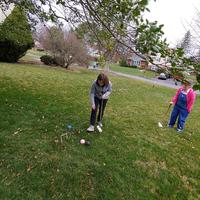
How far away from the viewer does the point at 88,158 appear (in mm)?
4539

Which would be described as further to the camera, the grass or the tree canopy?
the grass

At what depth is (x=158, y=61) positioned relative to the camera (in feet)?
6.89

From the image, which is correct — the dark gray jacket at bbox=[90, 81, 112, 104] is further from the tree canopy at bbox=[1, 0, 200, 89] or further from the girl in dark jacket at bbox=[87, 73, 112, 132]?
the tree canopy at bbox=[1, 0, 200, 89]

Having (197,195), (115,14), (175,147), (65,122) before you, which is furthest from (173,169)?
(115,14)

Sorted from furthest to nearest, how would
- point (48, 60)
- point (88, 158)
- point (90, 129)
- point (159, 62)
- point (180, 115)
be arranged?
1. point (48, 60)
2. point (180, 115)
3. point (90, 129)
4. point (88, 158)
5. point (159, 62)

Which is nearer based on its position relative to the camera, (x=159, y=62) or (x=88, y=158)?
(x=159, y=62)

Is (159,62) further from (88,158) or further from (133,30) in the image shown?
(88,158)

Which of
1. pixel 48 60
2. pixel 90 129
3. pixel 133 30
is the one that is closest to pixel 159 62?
pixel 133 30

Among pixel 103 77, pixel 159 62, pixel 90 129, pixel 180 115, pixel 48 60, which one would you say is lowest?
pixel 48 60

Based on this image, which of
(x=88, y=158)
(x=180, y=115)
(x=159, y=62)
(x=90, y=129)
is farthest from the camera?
(x=180, y=115)

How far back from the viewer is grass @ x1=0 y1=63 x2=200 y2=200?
3.67 metres

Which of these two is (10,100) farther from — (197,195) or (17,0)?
(197,195)

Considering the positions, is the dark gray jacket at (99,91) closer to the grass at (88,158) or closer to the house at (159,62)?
the grass at (88,158)

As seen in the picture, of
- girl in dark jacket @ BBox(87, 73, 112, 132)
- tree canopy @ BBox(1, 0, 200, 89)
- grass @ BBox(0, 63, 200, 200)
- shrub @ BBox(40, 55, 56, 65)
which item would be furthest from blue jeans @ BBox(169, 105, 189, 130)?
shrub @ BBox(40, 55, 56, 65)
